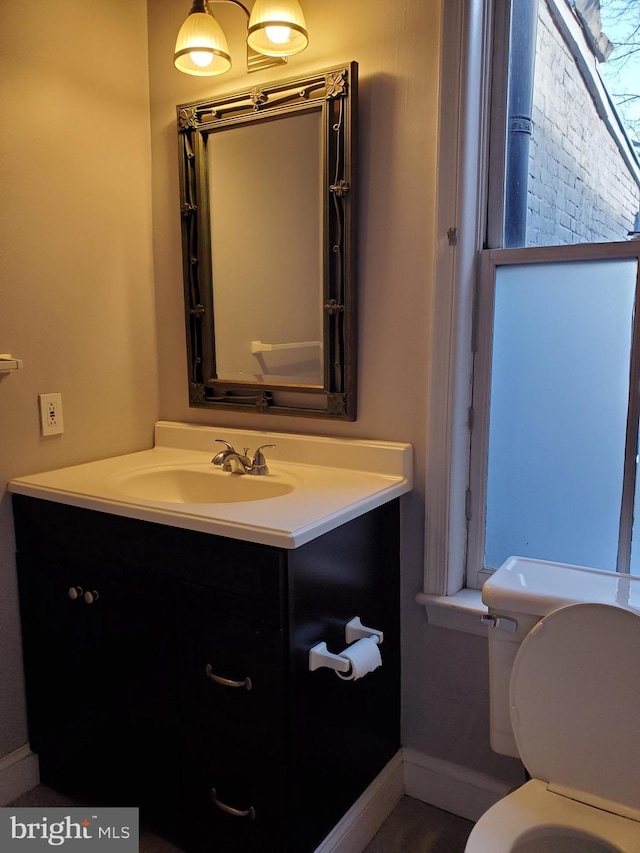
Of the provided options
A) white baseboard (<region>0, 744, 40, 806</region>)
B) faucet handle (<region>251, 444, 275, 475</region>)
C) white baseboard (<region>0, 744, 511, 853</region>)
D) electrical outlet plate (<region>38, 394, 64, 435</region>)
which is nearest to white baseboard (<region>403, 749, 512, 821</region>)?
white baseboard (<region>0, 744, 511, 853</region>)

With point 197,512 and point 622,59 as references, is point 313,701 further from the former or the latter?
point 622,59

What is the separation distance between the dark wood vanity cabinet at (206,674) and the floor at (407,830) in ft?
0.18

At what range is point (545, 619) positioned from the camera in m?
1.23

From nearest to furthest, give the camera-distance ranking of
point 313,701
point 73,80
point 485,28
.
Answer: point 313,701, point 485,28, point 73,80

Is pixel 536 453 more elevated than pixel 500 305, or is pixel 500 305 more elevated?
pixel 500 305

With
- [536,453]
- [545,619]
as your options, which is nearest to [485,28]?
[536,453]

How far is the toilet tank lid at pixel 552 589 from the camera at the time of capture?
1.26 m

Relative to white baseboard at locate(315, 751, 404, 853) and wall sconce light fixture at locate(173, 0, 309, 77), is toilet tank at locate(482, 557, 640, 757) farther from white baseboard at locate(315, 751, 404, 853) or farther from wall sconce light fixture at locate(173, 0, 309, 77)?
wall sconce light fixture at locate(173, 0, 309, 77)

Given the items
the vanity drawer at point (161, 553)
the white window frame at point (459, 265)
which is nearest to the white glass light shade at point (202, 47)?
the white window frame at point (459, 265)

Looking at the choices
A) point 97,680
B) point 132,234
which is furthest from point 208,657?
point 132,234

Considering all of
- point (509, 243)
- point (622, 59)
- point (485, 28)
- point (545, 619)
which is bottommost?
point (545, 619)

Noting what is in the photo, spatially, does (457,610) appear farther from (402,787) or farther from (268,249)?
(268,249)

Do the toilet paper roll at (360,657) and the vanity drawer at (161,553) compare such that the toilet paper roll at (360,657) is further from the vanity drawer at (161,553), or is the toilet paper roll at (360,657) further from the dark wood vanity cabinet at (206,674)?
the vanity drawer at (161,553)

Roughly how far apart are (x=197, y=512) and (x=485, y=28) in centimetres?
130
